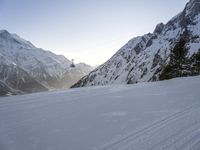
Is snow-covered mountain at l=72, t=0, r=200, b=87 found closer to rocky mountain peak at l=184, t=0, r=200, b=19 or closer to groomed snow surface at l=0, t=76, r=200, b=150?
rocky mountain peak at l=184, t=0, r=200, b=19

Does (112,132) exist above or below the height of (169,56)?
below

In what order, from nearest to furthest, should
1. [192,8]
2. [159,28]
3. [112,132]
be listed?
[112,132]
[192,8]
[159,28]

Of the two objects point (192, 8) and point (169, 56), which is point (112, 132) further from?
point (192, 8)

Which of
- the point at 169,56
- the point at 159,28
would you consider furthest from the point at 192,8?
the point at 159,28

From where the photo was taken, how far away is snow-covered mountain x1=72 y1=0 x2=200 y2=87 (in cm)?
4694

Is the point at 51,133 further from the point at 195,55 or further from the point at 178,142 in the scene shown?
the point at 195,55

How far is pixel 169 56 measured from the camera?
300 feet

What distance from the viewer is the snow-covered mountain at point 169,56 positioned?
1848 inches

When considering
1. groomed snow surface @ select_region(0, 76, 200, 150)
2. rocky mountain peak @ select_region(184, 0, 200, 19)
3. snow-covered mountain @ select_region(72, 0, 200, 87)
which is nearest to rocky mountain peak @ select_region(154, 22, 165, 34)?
snow-covered mountain @ select_region(72, 0, 200, 87)

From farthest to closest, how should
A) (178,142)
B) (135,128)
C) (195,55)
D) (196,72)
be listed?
(195,55)
(196,72)
(135,128)
(178,142)

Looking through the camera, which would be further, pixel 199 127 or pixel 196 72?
pixel 196 72

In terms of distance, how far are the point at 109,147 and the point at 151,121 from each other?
8.83 feet

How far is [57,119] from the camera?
34.8ft

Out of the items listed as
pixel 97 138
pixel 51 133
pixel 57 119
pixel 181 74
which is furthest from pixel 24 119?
pixel 181 74
